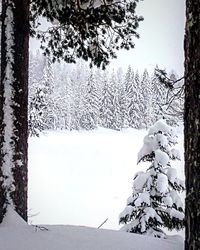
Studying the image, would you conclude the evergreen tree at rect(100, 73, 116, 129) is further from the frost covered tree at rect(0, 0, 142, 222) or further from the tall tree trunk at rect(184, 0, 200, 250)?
the tall tree trunk at rect(184, 0, 200, 250)

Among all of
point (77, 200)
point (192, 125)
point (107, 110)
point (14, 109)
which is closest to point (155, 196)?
point (14, 109)

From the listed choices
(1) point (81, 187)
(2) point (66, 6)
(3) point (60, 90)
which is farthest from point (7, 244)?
(3) point (60, 90)

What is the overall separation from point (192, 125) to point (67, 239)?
7.90ft

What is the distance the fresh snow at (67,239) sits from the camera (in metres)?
3.41

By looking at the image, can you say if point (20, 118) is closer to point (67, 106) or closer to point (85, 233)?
point (85, 233)

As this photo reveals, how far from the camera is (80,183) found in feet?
68.2

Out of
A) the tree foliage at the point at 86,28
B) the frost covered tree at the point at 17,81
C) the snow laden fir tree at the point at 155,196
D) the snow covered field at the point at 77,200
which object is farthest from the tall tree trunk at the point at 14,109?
the snow laden fir tree at the point at 155,196

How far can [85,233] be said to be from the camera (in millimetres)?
3973

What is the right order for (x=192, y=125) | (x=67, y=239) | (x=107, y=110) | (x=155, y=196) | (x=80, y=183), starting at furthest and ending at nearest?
1. (x=107, y=110)
2. (x=80, y=183)
3. (x=155, y=196)
4. (x=67, y=239)
5. (x=192, y=125)

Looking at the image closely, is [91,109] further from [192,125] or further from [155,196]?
[192,125]

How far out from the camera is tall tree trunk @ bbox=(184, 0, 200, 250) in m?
1.69

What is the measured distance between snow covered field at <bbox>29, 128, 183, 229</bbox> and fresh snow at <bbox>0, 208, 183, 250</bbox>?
9.41 metres

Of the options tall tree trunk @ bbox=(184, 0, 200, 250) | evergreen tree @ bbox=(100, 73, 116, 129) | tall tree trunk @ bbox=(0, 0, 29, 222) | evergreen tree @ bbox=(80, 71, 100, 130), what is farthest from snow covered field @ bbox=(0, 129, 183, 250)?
evergreen tree @ bbox=(100, 73, 116, 129)

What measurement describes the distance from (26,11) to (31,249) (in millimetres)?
2979
